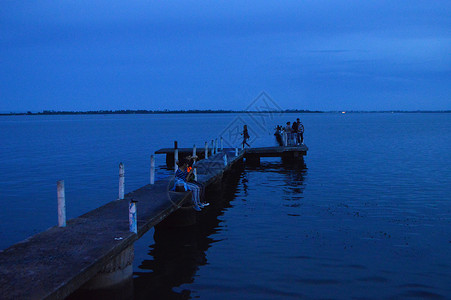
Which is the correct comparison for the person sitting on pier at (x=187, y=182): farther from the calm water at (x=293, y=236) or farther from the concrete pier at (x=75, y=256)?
the concrete pier at (x=75, y=256)

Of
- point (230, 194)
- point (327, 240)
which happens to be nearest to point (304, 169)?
point (230, 194)

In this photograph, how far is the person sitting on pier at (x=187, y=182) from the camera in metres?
13.9

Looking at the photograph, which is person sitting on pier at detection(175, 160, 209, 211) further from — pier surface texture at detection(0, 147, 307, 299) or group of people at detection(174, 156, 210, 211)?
pier surface texture at detection(0, 147, 307, 299)

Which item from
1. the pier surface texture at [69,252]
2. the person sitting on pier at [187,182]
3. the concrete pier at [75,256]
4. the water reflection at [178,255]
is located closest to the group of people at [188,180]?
the person sitting on pier at [187,182]

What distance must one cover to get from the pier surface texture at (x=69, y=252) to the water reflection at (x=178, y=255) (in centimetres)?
130

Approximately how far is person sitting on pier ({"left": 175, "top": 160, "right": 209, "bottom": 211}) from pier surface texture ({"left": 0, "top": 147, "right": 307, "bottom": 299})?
1468 mm

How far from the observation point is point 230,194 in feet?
72.8

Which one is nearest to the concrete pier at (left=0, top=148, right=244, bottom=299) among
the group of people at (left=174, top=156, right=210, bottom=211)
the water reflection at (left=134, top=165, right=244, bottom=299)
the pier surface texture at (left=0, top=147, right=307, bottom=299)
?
the pier surface texture at (left=0, top=147, right=307, bottom=299)

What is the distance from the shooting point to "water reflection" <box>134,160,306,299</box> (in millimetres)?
9977

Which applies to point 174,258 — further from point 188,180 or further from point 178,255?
point 188,180

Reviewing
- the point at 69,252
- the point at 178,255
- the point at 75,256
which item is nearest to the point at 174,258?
the point at 178,255

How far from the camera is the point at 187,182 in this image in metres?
14.4

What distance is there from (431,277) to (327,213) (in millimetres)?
6623

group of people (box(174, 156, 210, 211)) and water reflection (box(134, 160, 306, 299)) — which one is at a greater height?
group of people (box(174, 156, 210, 211))
